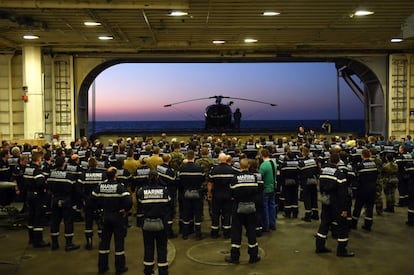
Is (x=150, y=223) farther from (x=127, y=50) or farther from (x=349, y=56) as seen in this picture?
(x=349, y=56)

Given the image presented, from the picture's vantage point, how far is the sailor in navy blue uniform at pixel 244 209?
307 inches

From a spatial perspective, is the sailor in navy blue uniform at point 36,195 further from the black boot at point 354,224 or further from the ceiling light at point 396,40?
the ceiling light at point 396,40

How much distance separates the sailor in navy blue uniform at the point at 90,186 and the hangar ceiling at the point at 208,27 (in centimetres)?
482

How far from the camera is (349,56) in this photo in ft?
75.3

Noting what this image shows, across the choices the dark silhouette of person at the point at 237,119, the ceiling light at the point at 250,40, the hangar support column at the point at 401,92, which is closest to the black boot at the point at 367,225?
the ceiling light at the point at 250,40

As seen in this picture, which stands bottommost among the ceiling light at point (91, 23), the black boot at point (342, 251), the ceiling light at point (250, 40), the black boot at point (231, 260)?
the black boot at point (231, 260)

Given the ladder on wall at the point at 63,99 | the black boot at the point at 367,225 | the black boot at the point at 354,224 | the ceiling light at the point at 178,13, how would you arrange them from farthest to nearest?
the ladder on wall at the point at 63,99 < the ceiling light at the point at 178,13 < the black boot at the point at 354,224 < the black boot at the point at 367,225

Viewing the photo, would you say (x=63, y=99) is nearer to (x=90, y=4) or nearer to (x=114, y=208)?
(x=90, y=4)

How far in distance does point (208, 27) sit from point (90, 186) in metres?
8.70

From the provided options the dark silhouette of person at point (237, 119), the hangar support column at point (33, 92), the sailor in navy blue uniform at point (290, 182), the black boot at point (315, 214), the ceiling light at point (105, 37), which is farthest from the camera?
the dark silhouette of person at point (237, 119)

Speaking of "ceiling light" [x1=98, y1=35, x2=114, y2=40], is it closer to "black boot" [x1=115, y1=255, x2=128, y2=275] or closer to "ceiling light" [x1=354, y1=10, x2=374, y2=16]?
"ceiling light" [x1=354, y1=10, x2=374, y2=16]

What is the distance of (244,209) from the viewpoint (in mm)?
7758

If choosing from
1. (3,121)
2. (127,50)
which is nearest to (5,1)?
(127,50)

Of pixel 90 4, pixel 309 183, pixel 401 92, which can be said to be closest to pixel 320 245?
pixel 309 183
